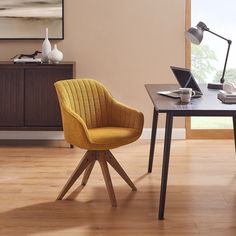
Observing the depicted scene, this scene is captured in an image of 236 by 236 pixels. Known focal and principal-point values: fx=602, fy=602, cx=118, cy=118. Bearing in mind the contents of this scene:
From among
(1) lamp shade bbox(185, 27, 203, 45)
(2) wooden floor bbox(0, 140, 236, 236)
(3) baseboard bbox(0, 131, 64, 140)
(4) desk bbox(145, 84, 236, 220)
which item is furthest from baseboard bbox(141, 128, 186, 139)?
(4) desk bbox(145, 84, 236, 220)

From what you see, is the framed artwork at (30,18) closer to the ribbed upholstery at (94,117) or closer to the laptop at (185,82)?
the ribbed upholstery at (94,117)

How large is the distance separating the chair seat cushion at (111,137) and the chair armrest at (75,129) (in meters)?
0.06

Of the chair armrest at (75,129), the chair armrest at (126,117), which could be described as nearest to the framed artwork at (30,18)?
the chair armrest at (126,117)

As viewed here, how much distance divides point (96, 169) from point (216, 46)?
2.08m

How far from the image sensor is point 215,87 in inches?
175

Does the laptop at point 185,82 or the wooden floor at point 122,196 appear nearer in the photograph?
the wooden floor at point 122,196

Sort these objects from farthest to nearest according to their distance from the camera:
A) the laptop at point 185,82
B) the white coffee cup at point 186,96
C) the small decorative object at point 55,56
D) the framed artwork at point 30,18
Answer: the framed artwork at point 30,18, the small decorative object at point 55,56, the laptop at point 185,82, the white coffee cup at point 186,96

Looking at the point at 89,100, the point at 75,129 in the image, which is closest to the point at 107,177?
the point at 75,129

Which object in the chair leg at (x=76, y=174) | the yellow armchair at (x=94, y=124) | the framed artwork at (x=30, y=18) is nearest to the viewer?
the yellow armchair at (x=94, y=124)

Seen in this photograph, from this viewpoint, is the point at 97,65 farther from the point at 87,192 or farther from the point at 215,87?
the point at 87,192

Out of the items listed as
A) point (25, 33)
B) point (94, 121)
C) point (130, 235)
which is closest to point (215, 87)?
point (94, 121)

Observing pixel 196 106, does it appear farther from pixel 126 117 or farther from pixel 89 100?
pixel 89 100

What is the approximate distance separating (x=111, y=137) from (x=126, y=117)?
1.20ft

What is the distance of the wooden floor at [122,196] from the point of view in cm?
336
